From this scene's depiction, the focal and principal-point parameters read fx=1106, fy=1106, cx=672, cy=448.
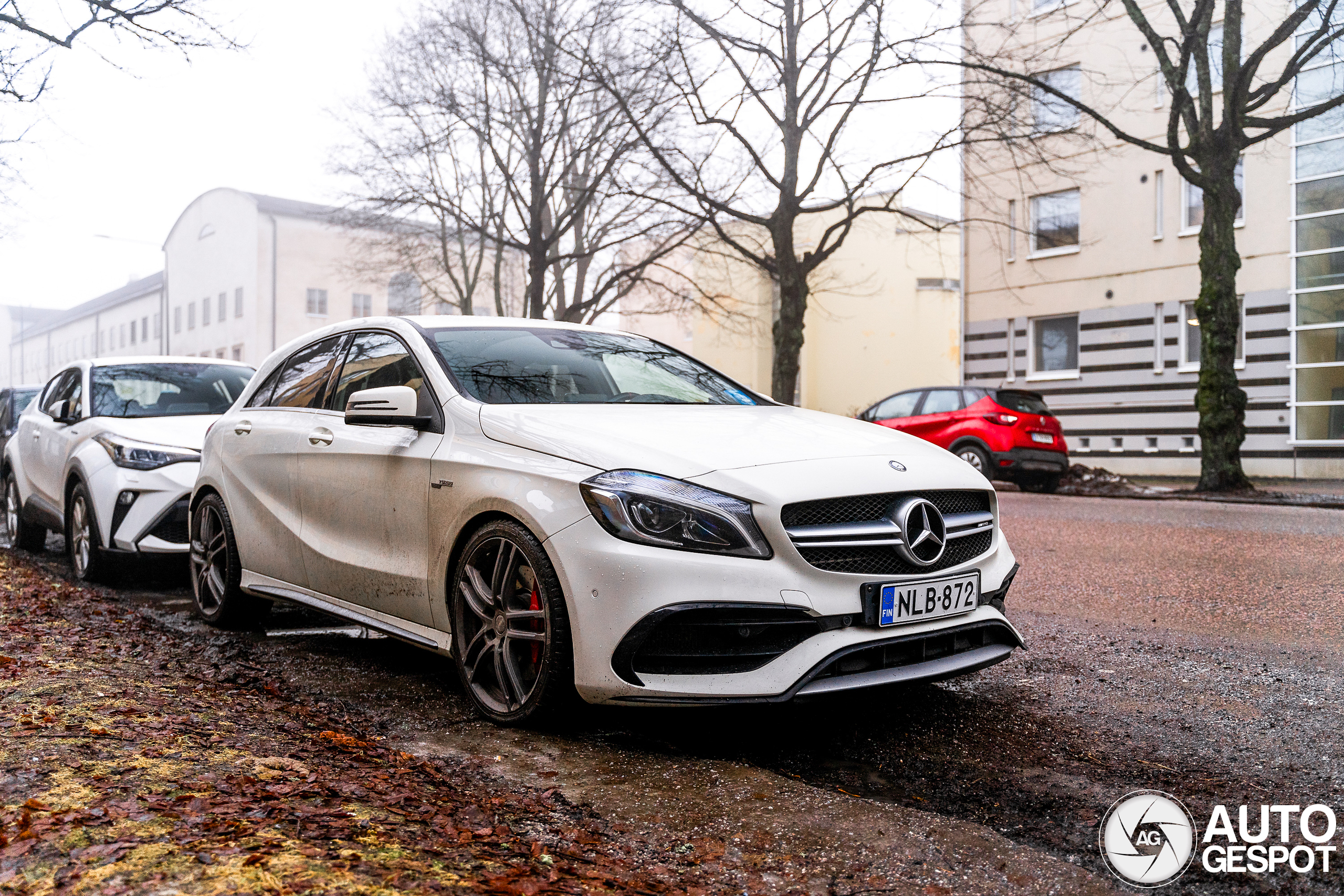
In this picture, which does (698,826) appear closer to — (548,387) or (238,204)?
(548,387)

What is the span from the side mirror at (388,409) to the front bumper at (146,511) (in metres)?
3.25

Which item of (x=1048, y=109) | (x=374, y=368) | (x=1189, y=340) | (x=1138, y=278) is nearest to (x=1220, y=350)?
(x=1048, y=109)

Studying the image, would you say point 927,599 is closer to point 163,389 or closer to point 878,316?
point 163,389

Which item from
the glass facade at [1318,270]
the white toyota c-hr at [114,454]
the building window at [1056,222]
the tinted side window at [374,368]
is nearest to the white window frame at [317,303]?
the building window at [1056,222]

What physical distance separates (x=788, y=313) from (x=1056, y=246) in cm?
1049

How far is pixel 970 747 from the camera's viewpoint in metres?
3.74

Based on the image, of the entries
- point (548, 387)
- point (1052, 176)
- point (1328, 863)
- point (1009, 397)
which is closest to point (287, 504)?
point (548, 387)

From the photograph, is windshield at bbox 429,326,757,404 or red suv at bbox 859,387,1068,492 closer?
windshield at bbox 429,326,757,404

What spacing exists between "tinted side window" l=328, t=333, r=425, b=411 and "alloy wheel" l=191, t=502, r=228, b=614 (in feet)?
4.07

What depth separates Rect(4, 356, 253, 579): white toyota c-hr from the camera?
711cm

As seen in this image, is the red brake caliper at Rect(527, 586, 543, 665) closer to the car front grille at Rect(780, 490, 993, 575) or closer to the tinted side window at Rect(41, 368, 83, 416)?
the car front grille at Rect(780, 490, 993, 575)

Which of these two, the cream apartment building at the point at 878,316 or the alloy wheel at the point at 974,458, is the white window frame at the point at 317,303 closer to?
the cream apartment building at the point at 878,316

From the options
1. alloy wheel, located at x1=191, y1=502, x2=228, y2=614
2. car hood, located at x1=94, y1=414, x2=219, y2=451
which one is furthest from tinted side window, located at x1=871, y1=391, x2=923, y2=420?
alloy wheel, located at x1=191, y1=502, x2=228, y2=614

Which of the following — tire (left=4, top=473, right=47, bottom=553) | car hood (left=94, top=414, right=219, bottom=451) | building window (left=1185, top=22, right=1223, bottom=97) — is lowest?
tire (left=4, top=473, right=47, bottom=553)
